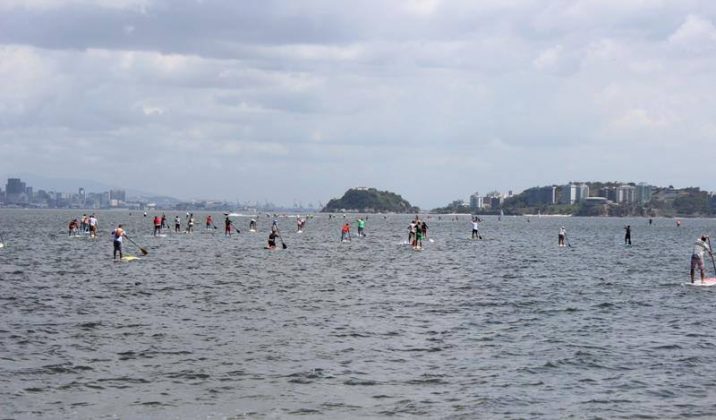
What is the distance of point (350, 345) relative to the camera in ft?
75.1

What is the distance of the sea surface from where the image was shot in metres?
16.8

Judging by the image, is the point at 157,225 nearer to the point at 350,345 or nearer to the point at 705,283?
the point at 705,283

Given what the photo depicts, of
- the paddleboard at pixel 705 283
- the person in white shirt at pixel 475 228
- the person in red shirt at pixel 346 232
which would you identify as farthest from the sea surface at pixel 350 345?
the person in white shirt at pixel 475 228

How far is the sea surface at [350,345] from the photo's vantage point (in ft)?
55.0

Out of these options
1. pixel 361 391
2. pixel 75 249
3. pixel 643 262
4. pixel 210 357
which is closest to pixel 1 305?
pixel 210 357

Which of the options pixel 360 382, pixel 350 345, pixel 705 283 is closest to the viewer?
pixel 360 382

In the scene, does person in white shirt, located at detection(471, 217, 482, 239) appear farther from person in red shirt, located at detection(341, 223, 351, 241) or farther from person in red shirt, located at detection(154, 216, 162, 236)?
person in red shirt, located at detection(154, 216, 162, 236)

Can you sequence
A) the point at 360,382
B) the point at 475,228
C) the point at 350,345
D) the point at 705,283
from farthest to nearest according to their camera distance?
1. the point at 475,228
2. the point at 705,283
3. the point at 350,345
4. the point at 360,382

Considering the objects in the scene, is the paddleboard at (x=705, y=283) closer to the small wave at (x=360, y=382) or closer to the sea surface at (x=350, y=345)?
the sea surface at (x=350, y=345)

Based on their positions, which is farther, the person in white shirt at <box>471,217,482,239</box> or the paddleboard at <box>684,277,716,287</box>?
the person in white shirt at <box>471,217,482,239</box>

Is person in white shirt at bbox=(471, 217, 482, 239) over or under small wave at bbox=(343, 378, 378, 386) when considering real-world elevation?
over

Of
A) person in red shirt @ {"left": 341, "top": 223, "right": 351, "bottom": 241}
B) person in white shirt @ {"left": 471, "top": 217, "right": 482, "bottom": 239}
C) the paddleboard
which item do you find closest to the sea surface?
the paddleboard

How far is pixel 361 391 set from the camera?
1770cm

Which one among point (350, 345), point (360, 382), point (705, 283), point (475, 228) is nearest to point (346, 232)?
point (475, 228)
